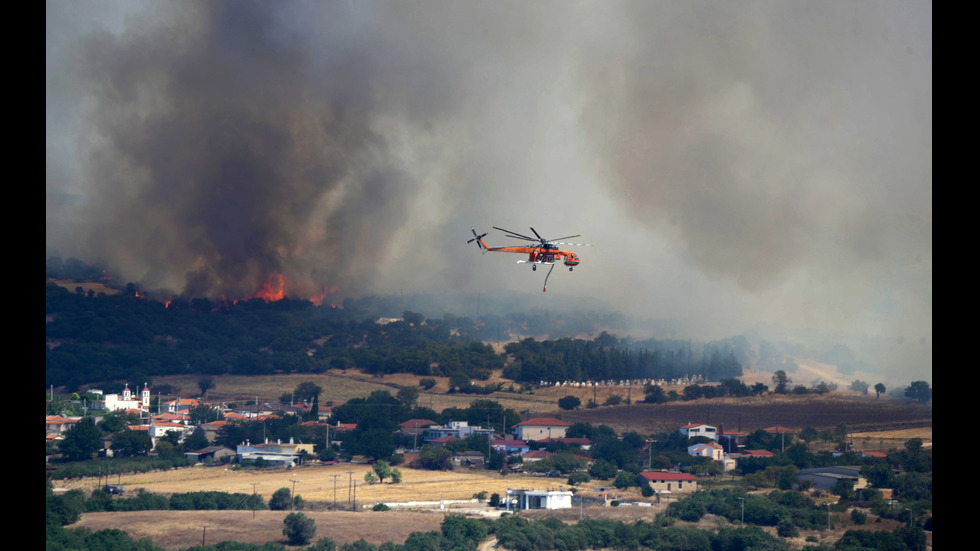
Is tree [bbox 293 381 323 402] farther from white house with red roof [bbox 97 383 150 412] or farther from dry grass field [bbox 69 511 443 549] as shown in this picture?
dry grass field [bbox 69 511 443 549]

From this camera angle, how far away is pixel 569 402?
76.0m

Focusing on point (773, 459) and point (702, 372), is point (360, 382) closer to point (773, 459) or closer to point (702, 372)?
point (702, 372)

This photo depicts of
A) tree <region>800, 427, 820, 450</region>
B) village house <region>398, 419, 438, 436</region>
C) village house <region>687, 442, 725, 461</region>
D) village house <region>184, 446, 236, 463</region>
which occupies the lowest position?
village house <region>184, 446, 236, 463</region>

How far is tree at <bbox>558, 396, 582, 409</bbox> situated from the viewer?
75.6m

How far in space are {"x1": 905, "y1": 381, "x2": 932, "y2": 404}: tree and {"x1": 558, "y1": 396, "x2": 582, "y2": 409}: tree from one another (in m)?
26.6

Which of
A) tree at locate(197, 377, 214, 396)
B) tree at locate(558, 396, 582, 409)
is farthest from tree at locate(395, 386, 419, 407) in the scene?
tree at locate(197, 377, 214, 396)

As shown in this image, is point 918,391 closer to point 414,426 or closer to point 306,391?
point 414,426

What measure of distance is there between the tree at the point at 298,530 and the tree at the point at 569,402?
3620 centimetres

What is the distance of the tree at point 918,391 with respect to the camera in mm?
70600

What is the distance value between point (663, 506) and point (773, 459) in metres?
13.4

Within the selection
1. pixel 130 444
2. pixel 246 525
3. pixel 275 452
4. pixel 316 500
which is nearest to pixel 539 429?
pixel 275 452
